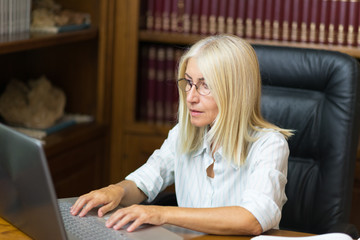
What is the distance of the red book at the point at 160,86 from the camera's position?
3.25 m

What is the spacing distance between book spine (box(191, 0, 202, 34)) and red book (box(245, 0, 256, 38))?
9.6 inches

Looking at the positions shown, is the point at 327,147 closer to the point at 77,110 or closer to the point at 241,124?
the point at 241,124

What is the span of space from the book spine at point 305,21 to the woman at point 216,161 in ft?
4.31

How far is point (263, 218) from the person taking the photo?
1572 mm

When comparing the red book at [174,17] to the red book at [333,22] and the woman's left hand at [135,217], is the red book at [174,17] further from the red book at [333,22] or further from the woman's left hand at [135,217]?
the woman's left hand at [135,217]

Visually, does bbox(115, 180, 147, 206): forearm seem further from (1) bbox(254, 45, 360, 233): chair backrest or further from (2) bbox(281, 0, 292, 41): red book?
(2) bbox(281, 0, 292, 41): red book

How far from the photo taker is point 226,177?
1.83m

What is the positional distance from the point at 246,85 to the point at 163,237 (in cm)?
49

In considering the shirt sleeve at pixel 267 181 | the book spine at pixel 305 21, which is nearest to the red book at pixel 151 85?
the book spine at pixel 305 21

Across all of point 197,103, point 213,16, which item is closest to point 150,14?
point 213,16

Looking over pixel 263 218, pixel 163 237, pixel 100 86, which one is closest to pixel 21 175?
pixel 163 237

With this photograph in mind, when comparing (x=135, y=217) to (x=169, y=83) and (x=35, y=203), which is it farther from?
(x=169, y=83)

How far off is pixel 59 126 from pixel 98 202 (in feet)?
4.97

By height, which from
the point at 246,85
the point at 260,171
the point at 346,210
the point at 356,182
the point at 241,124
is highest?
the point at 246,85
